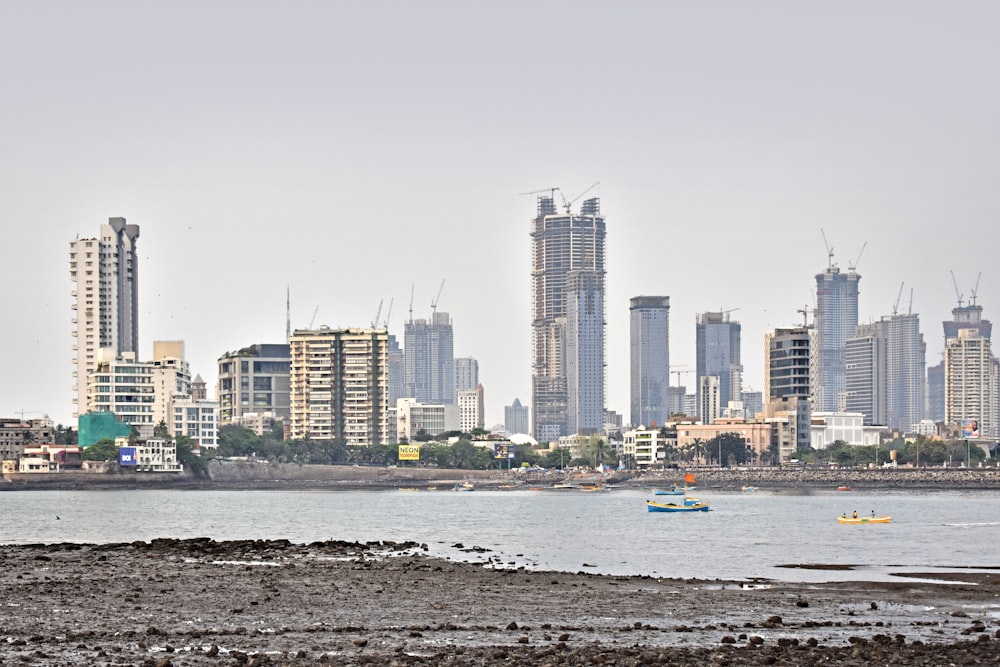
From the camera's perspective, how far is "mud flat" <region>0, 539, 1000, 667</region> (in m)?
55.4

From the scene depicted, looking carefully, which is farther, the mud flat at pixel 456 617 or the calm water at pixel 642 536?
the calm water at pixel 642 536

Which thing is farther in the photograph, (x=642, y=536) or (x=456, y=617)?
(x=642, y=536)

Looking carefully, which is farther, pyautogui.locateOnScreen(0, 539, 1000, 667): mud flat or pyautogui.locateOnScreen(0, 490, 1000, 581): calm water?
pyautogui.locateOnScreen(0, 490, 1000, 581): calm water

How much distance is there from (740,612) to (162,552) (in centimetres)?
4760

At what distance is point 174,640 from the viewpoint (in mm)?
58750

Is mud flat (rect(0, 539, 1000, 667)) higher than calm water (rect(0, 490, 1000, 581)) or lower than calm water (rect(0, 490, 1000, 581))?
higher

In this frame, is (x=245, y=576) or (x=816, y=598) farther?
(x=245, y=576)

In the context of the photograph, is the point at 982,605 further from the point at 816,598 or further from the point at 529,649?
the point at 529,649

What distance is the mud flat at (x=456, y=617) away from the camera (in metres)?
55.4

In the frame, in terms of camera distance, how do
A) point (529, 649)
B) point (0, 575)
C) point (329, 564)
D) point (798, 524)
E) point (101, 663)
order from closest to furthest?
point (101, 663)
point (529, 649)
point (0, 575)
point (329, 564)
point (798, 524)

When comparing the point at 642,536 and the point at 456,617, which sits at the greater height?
the point at 456,617

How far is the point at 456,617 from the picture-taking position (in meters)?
67.3

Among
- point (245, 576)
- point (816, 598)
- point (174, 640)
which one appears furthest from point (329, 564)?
point (174, 640)

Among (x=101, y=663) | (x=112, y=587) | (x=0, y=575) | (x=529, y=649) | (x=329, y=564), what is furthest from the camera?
(x=329, y=564)
